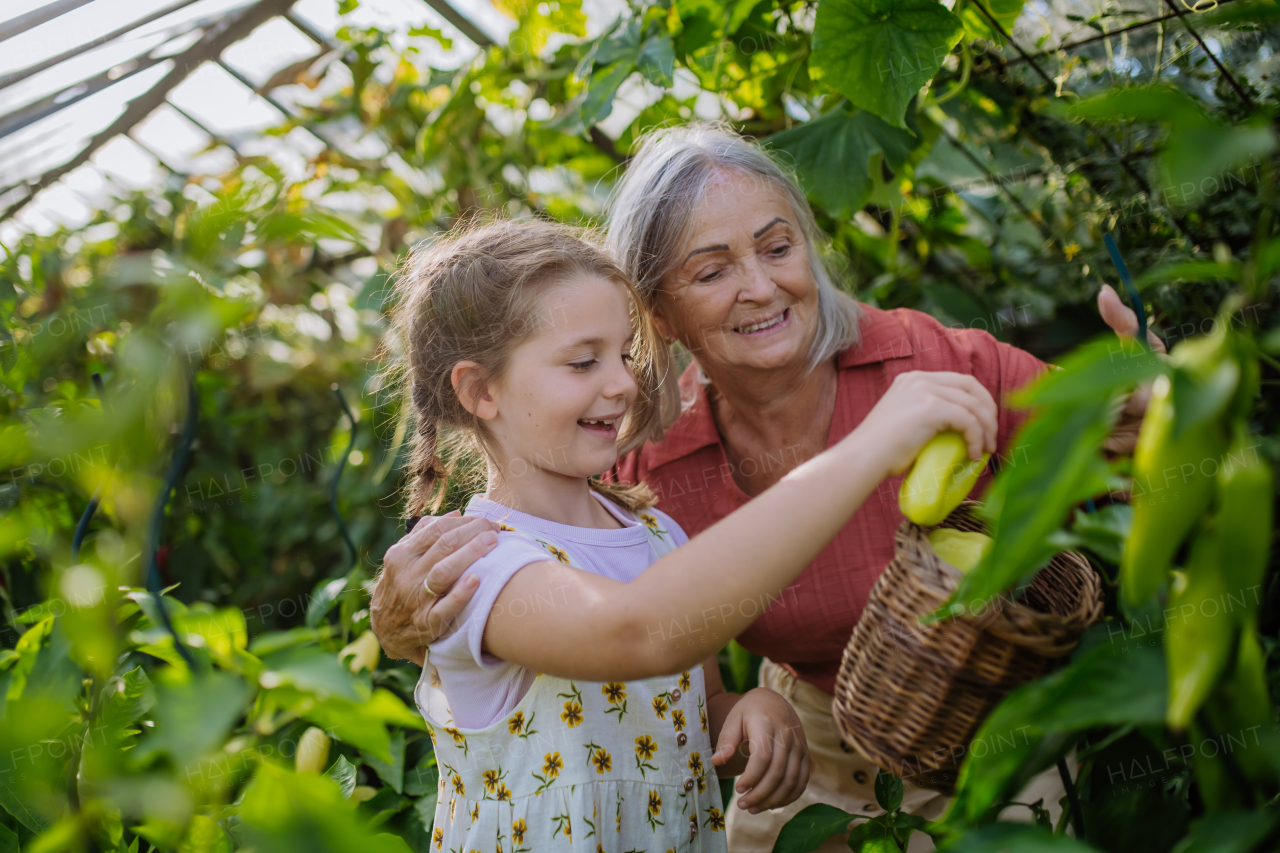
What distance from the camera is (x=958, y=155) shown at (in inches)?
69.7

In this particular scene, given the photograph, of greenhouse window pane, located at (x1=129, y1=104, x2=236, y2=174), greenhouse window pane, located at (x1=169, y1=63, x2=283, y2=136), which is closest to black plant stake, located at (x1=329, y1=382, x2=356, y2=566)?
greenhouse window pane, located at (x1=169, y1=63, x2=283, y2=136)

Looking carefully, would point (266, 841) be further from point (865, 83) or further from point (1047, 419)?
point (865, 83)

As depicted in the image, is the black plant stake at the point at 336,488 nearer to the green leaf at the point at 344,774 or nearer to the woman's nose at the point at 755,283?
the green leaf at the point at 344,774

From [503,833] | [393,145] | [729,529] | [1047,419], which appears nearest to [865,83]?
[729,529]

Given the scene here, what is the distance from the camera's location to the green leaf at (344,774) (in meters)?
1.01

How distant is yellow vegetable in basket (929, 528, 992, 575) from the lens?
66cm

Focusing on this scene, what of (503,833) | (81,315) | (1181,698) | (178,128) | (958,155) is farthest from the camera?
(178,128)

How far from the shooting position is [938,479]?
2.13 ft

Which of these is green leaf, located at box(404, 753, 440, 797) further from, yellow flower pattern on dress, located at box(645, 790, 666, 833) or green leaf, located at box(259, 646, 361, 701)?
green leaf, located at box(259, 646, 361, 701)

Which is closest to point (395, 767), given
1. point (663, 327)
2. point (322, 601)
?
point (322, 601)

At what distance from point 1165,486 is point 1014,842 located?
0.65 ft

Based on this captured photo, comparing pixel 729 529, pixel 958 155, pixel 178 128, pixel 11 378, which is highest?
pixel 958 155

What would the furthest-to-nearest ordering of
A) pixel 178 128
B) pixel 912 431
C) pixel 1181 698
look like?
pixel 178 128, pixel 912 431, pixel 1181 698

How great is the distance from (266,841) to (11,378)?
0.77 m
